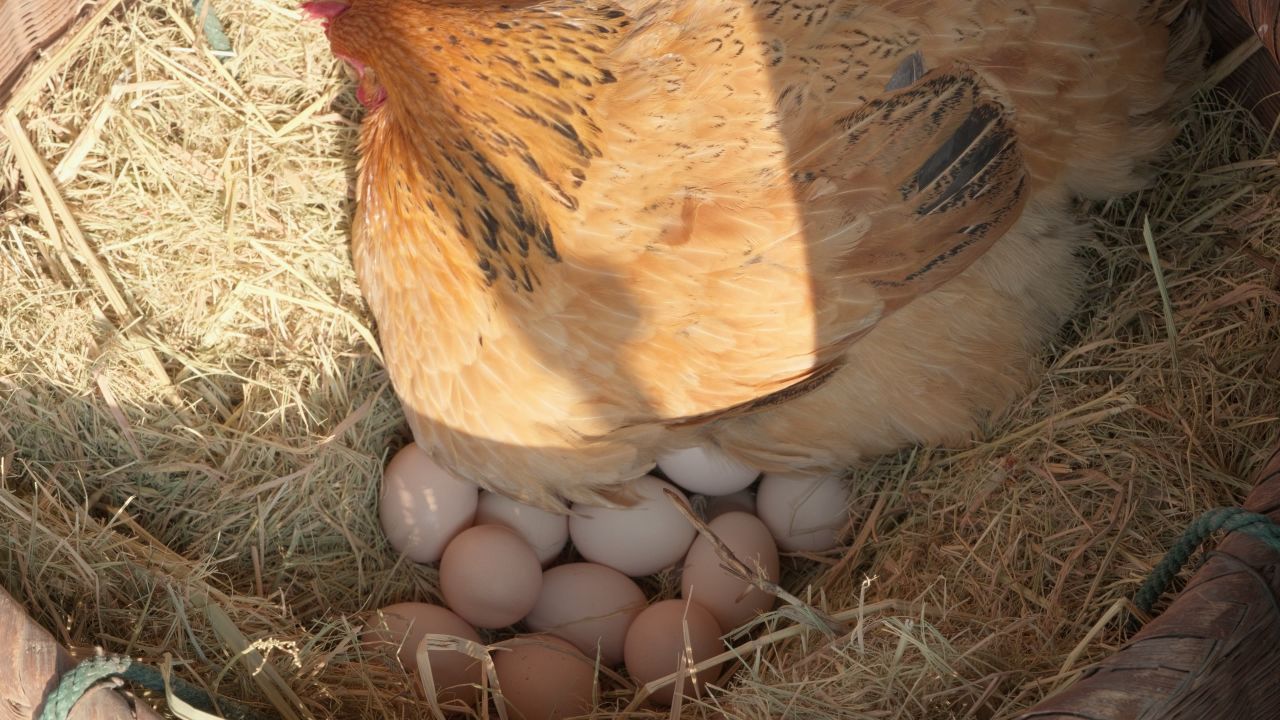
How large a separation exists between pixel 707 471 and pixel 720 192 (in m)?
0.63

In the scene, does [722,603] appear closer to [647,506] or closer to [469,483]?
[647,506]

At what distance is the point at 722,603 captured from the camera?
171 centimetres

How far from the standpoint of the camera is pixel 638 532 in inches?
69.6

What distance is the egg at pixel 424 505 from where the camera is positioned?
1.78 metres

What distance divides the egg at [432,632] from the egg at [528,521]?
0.20 m

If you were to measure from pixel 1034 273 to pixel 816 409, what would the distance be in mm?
461

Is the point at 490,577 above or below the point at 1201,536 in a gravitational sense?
below

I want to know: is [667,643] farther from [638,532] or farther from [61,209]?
[61,209]

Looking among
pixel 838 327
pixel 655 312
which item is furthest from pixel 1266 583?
pixel 655 312

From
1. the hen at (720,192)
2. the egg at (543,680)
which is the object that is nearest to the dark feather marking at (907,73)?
the hen at (720,192)

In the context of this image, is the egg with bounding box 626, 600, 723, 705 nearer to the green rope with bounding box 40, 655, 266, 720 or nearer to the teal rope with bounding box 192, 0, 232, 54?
the green rope with bounding box 40, 655, 266, 720

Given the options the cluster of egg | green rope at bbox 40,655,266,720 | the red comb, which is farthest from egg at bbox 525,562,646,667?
the red comb

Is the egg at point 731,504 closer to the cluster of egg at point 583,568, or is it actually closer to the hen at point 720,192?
the cluster of egg at point 583,568

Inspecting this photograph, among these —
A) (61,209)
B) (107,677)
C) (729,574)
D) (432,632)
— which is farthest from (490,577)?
(61,209)
